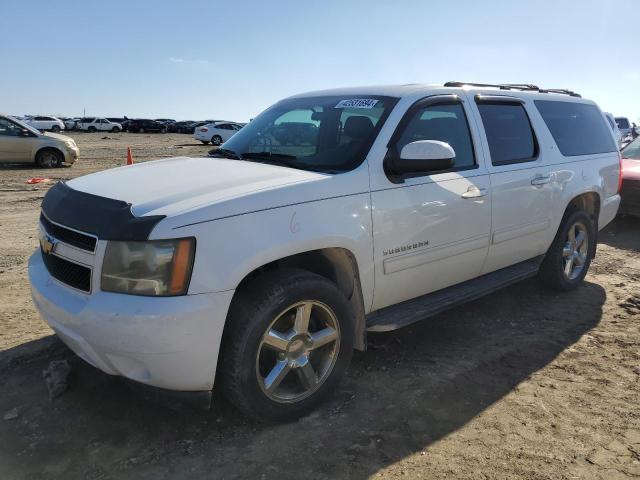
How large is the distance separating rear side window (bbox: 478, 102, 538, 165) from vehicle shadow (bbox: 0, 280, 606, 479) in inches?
58.4

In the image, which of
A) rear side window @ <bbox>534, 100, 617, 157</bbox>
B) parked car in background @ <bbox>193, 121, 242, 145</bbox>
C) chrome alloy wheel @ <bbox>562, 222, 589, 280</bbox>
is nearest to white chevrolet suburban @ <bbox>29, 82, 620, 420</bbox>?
rear side window @ <bbox>534, 100, 617, 157</bbox>

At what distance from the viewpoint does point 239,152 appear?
13.2 feet

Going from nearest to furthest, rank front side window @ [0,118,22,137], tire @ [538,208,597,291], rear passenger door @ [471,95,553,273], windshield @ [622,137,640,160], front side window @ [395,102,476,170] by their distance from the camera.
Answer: front side window @ [395,102,476,170] < rear passenger door @ [471,95,553,273] < tire @ [538,208,597,291] < windshield @ [622,137,640,160] < front side window @ [0,118,22,137]

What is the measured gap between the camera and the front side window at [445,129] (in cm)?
372

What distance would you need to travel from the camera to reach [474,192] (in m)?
3.90

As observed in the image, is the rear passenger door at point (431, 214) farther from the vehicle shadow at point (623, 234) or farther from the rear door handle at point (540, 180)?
the vehicle shadow at point (623, 234)

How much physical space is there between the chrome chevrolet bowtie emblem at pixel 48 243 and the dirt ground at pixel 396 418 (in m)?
0.92

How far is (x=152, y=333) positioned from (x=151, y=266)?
1.02 ft

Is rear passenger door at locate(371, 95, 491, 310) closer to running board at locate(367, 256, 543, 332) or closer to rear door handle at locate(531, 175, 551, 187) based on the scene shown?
running board at locate(367, 256, 543, 332)

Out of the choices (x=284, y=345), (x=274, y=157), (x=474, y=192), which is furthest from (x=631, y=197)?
(x=284, y=345)

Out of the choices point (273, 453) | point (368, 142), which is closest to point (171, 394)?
point (273, 453)

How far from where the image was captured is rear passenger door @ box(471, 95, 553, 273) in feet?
13.7

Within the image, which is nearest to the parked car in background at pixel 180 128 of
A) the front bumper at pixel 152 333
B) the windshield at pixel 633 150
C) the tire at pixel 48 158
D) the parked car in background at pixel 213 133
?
the parked car in background at pixel 213 133

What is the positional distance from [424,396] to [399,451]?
2.04ft
